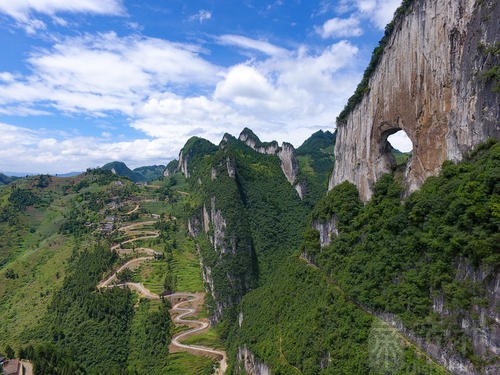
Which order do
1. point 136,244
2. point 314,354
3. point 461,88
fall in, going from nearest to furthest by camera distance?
1. point 461,88
2. point 314,354
3. point 136,244

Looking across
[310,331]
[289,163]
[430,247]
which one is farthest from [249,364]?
[289,163]

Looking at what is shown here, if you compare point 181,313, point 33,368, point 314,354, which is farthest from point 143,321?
point 314,354

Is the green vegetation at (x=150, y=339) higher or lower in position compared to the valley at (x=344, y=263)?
lower

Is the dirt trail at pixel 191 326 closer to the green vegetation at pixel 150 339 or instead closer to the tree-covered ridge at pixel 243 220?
the green vegetation at pixel 150 339

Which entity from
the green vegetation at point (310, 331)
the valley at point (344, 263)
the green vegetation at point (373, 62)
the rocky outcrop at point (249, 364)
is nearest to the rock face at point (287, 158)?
the valley at point (344, 263)

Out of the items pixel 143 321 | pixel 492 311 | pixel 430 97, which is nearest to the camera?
pixel 492 311

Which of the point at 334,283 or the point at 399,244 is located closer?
the point at 399,244

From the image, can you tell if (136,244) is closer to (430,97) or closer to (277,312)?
(277,312)

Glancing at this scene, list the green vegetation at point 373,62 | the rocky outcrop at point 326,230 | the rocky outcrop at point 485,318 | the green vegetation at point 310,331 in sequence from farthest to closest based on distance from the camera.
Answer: the rocky outcrop at point 326,230 < the green vegetation at point 373,62 < the green vegetation at point 310,331 < the rocky outcrop at point 485,318
